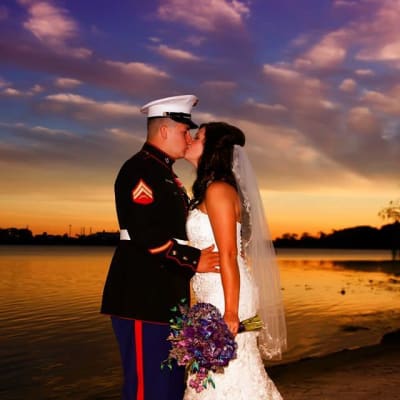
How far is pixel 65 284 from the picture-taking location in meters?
49.5

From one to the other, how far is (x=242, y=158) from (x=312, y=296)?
1402 inches

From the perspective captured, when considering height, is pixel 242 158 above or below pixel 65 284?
above

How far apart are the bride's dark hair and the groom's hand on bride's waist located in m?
0.41

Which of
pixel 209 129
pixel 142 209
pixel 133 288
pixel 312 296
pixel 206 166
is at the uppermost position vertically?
pixel 209 129

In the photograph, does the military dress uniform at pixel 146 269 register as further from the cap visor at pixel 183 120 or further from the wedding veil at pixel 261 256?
the wedding veil at pixel 261 256

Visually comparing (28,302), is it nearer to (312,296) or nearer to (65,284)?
(65,284)

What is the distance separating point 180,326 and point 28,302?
34.3 meters

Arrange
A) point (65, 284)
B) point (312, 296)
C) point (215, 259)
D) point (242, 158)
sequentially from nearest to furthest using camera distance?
point (215, 259), point (242, 158), point (312, 296), point (65, 284)

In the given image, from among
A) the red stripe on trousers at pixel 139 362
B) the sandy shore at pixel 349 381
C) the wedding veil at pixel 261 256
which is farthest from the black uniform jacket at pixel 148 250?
the sandy shore at pixel 349 381

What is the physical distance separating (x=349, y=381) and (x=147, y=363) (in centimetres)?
675

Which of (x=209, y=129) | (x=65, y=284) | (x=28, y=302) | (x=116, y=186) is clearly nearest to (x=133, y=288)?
(x=116, y=186)

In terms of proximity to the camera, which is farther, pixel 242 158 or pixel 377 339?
pixel 377 339

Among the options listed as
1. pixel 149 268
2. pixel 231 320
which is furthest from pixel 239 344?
pixel 149 268

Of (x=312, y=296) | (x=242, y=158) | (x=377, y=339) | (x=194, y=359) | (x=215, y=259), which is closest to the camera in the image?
(x=194, y=359)
